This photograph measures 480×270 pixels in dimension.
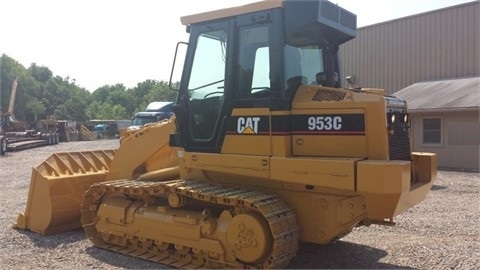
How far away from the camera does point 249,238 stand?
4.92 m

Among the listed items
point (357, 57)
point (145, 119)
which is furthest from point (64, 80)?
point (357, 57)

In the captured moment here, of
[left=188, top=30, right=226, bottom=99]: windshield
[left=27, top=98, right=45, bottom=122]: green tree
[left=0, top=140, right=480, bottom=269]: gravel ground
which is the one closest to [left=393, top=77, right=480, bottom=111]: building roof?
[left=0, top=140, right=480, bottom=269]: gravel ground

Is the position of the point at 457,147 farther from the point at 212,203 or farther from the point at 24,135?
the point at 24,135

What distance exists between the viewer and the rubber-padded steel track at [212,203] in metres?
4.79

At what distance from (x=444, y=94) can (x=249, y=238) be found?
16.3 meters

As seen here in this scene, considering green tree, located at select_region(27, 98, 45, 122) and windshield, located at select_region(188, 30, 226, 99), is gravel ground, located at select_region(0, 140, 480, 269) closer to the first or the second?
windshield, located at select_region(188, 30, 226, 99)

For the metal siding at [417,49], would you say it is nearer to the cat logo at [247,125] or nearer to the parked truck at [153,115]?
the parked truck at [153,115]

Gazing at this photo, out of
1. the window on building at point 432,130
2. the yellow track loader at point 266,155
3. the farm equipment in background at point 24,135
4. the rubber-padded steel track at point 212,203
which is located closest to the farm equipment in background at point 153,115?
the farm equipment in background at point 24,135

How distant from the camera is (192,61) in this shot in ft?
19.3

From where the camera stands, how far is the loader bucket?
691cm

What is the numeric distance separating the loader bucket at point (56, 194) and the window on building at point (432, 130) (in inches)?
586

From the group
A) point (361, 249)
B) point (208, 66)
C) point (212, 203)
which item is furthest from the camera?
point (361, 249)

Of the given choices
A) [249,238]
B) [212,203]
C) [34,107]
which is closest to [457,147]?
[212,203]

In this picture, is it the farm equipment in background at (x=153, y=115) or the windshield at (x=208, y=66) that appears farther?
the farm equipment in background at (x=153, y=115)
